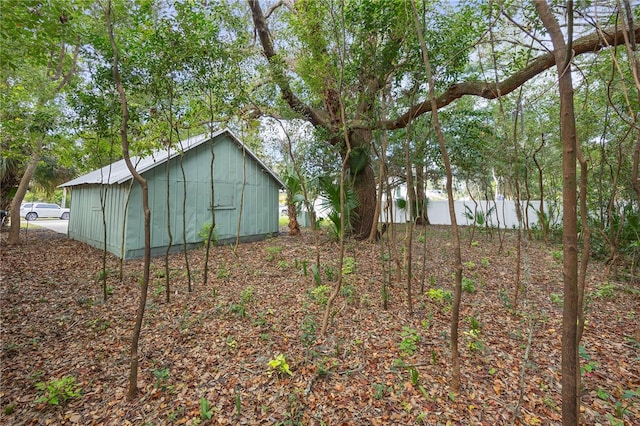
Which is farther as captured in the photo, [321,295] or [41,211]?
[41,211]

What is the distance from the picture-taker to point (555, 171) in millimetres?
10219

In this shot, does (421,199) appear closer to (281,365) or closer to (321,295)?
(321,295)

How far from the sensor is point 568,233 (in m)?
1.54

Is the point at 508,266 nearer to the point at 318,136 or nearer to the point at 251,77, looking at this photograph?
the point at 318,136

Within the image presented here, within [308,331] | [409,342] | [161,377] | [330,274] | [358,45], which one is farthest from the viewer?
[330,274]

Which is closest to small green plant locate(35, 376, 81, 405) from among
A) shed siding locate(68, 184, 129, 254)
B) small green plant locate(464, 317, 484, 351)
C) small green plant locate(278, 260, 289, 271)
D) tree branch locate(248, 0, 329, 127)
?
small green plant locate(278, 260, 289, 271)

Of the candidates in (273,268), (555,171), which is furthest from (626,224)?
(273,268)

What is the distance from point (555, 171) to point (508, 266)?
675cm

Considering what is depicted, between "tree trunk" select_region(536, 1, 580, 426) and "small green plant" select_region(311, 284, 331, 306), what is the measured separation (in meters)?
3.02

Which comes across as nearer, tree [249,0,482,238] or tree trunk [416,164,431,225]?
tree [249,0,482,238]

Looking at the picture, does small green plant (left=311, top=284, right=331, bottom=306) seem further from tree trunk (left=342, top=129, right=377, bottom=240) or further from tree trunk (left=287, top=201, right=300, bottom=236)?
tree trunk (left=287, top=201, right=300, bottom=236)

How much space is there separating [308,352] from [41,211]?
29.4 m

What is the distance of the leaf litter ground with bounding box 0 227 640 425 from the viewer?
233cm

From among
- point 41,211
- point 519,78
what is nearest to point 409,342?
point 519,78
